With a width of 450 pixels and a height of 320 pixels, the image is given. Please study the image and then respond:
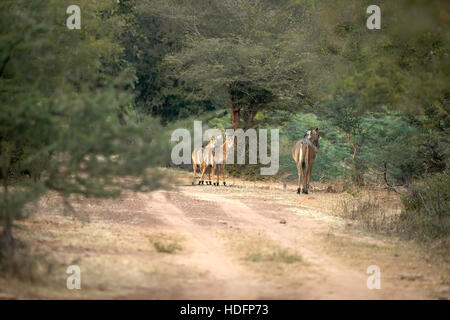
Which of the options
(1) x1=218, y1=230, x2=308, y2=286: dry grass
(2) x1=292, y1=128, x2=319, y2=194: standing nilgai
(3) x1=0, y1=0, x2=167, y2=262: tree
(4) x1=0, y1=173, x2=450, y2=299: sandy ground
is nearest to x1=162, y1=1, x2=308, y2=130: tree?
(2) x1=292, y1=128, x2=319, y2=194: standing nilgai

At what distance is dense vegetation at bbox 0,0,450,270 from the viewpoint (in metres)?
7.86

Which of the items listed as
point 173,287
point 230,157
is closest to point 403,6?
point 173,287

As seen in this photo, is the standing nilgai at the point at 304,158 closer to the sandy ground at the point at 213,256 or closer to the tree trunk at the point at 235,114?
the sandy ground at the point at 213,256

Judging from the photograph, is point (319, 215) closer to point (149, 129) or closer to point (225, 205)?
point (225, 205)

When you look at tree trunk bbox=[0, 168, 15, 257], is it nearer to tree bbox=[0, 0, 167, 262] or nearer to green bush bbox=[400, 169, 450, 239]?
tree bbox=[0, 0, 167, 262]

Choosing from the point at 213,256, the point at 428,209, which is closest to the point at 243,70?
the point at 428,209

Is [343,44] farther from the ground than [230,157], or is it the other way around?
[343,44]

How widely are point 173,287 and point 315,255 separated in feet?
9.88

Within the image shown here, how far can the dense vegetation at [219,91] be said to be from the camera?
7.86 meters

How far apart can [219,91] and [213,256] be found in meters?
19.1

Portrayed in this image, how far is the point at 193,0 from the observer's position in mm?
30891

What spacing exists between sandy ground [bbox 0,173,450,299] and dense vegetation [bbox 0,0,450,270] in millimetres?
936

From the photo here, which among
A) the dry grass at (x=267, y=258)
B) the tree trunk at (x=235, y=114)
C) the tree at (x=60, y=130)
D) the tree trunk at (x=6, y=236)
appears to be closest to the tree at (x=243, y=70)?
the tree trunk at (x=235, y=114)

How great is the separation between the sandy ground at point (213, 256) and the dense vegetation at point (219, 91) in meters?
0.94
